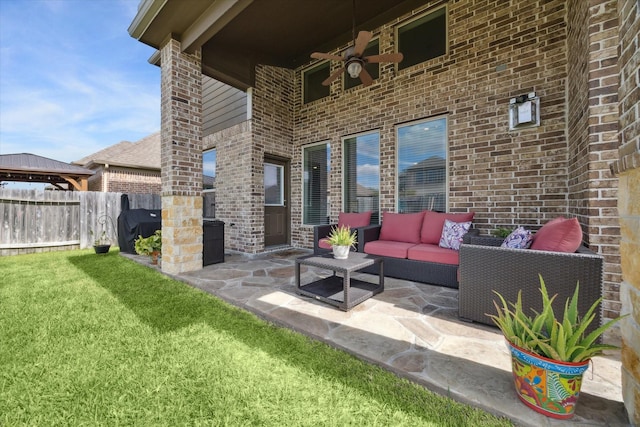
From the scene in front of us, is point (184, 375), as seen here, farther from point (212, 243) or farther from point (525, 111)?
point (525, 111)

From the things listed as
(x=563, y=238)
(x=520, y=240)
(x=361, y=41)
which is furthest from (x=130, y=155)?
(x=563, y=238)

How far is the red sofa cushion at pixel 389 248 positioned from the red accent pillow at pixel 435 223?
28 cm

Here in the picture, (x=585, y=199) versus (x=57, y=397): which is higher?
(x=585, y=199)

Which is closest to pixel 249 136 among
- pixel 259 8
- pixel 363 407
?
pixel 259 8

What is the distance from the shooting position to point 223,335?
7.02 ft

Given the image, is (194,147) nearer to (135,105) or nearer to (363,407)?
(363,407)

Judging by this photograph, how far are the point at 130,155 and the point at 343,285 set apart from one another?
1325cm

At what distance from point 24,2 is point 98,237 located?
A: 16.7 feet

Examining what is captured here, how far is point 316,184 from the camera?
6074 millimetres

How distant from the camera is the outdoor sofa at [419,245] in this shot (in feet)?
10.9

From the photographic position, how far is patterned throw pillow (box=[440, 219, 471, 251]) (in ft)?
11.4

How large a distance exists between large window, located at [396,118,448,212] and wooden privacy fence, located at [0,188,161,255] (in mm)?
7595

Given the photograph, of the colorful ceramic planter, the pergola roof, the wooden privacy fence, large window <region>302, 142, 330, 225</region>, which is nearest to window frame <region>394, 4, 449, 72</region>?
large window <region>302, 142, 330, 225</region>

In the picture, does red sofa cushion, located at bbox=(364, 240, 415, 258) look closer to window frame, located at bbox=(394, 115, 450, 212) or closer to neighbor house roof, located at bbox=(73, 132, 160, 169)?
window frame, located at bbox=(394, 115, 450, 212)
